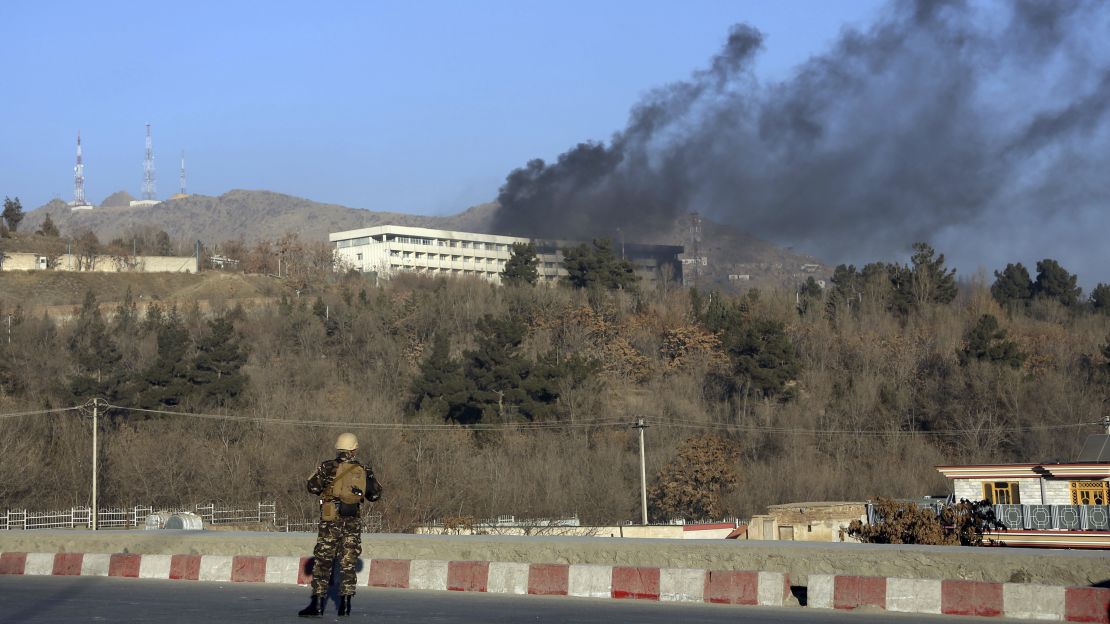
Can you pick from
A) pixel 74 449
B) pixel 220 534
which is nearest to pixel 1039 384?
pixel 74 449

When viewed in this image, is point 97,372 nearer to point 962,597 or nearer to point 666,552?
point 666,552

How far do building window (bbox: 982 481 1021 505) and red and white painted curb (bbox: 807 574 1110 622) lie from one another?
3528 cm

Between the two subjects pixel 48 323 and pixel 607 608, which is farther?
pixel 48 323

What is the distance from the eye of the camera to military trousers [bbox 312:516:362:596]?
12531 millimetres

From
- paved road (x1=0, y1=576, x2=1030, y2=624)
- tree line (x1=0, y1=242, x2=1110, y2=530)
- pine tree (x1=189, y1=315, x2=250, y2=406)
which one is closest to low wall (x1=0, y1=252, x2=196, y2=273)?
tree line (x1=0, y1=242, x2=1110, y2=530)

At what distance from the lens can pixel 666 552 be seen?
14180 mm

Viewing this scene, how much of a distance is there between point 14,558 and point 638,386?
88711mm

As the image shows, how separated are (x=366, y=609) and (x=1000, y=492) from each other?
37853mm

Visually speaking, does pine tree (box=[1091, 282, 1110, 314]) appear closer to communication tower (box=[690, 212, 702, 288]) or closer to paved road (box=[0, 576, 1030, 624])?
communication tower (box=[690, 212, 702, 288])

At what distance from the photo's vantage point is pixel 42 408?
85125 mm

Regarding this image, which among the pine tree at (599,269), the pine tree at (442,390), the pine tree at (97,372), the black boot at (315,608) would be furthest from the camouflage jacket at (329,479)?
the pine tree at (599,269)

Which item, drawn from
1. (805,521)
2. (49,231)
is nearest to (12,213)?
(49,231)

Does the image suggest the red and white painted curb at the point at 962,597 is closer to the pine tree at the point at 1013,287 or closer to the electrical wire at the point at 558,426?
the electrical wire at the point at 558,426

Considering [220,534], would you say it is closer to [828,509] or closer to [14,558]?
[14,558]
